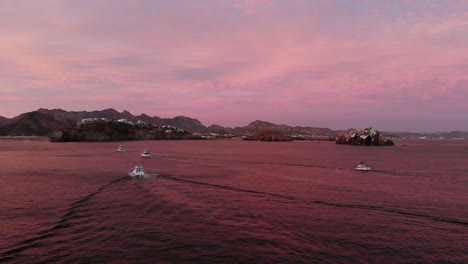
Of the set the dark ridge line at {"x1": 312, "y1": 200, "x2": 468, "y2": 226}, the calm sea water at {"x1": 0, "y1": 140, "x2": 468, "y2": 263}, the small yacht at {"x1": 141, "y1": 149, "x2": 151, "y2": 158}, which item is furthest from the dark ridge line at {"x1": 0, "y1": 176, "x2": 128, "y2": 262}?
the small yacht at {"x1": 141, "y1": 149, "x2": 151, "y2": 158}

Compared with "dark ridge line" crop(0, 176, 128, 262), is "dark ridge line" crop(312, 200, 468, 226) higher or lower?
higher

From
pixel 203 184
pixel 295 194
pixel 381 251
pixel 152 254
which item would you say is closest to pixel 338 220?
pixel 381 251

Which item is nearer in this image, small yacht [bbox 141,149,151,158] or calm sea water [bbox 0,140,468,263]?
calm sea water [bbox 0,140,468,263]

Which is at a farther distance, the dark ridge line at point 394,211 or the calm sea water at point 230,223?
the dark ridge line at point 394,211

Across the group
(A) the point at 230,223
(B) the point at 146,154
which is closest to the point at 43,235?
(A) the point at 230,223

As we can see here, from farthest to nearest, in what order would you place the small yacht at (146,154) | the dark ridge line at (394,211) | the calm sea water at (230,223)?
the small yacht at (146,154)
the dark ridge line at (394,211)
the calm sea water at (230,223)

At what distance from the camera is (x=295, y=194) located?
37.6 m

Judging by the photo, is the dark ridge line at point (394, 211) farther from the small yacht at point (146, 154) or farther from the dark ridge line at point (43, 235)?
the small yacht at point (146, 154)

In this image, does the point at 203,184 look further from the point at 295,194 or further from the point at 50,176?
the point at 50,176

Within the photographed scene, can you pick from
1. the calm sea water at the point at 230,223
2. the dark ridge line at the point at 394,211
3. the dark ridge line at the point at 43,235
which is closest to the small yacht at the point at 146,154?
the calm sea water at the point at 230,223

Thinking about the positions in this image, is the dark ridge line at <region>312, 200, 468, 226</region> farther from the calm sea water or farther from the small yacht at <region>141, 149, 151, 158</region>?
the small yacht at <region>141, 149, 151, 158</region>

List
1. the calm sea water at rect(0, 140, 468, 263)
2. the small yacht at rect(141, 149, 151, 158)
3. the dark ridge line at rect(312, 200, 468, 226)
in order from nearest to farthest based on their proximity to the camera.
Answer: the calm sea water at rect(0, 140, 468, 263) → the dark ridge line at rect(312, 200, 468, 226) → the small yacht at rect(141, 149, 151, 158)

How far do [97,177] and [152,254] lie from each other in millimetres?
35837

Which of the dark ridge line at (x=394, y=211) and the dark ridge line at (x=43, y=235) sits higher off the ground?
the dark ridge line at (x=394, y=211)
